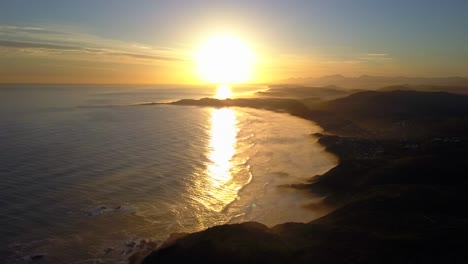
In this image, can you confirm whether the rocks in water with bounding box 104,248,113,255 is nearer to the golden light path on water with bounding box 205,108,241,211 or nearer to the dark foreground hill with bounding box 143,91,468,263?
the dark foreground hill with bounding box 143,91,468,263

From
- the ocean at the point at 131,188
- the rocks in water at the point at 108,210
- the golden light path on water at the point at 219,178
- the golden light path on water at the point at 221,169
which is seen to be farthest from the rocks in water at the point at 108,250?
the golden light path on water at the point at 221,169

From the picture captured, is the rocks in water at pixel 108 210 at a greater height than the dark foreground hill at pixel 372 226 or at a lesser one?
lesser

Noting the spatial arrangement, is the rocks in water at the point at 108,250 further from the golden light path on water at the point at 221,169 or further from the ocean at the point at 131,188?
the golden light path on water at the point at 221,169

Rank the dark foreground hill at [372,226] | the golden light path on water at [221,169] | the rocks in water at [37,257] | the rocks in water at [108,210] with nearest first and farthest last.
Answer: the dark foreground hill at [372,226] → the rocks in water at [37,257] → the rocks in water at [108,210] → the golden light path on water at [221,169]

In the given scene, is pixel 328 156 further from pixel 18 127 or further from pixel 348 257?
pixel 18 127

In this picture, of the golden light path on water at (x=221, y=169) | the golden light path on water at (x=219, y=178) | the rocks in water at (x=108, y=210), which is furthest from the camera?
the golden light path on water at (x=221, y=169)

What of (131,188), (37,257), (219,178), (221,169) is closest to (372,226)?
(37,257)

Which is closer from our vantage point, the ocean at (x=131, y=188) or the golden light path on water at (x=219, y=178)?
the ocean at (x=131, y=188)

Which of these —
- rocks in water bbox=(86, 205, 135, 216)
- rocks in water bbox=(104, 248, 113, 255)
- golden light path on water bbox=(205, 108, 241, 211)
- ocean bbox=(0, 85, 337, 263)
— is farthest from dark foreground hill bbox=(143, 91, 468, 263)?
golden light path on water bbox=(205, 108, 241, 211)
